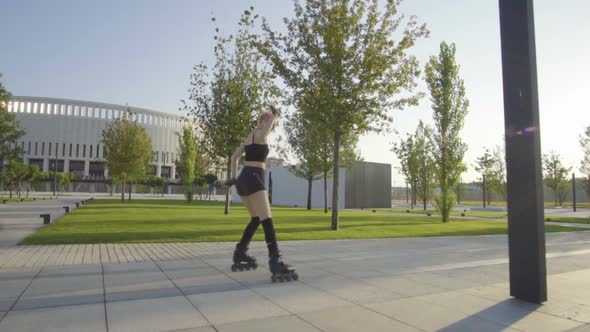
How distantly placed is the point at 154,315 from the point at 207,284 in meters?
1.33

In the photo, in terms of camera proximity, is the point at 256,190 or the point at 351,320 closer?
the point at 351,320

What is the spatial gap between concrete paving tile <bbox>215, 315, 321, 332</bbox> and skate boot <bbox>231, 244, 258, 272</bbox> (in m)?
2.19

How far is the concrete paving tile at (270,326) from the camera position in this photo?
3.11 meters

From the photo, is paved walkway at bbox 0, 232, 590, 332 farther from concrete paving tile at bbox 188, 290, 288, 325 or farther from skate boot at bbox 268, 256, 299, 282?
skate boot at bbox 268, 256, 299, 282

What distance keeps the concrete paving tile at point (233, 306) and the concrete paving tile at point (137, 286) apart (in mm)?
470

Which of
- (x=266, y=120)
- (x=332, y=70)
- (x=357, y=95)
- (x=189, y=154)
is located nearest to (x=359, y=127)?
(x=357, y=95)

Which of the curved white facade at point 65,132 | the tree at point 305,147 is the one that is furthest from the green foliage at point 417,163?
the curved white facade at point 65,132

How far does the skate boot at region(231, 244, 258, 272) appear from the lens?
18.1 feet

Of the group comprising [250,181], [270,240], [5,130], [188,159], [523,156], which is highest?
[5,130]

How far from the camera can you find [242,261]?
18.2 ft

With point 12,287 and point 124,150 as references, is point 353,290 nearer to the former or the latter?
point 12,287

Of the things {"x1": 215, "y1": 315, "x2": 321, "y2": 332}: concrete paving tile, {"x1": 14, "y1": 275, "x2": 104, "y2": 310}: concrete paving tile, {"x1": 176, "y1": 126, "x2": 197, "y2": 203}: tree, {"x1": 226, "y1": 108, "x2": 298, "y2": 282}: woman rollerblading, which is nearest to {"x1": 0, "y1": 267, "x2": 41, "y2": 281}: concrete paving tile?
{"x1": 14, "y1": 275, "x2": 104, "y2": 310}: concrete paving tile

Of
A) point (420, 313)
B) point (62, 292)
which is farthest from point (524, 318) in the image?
point (62, 292)

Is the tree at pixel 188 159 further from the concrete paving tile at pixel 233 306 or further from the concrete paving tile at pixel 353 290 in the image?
the concrete paving tile at pixel 233 306
